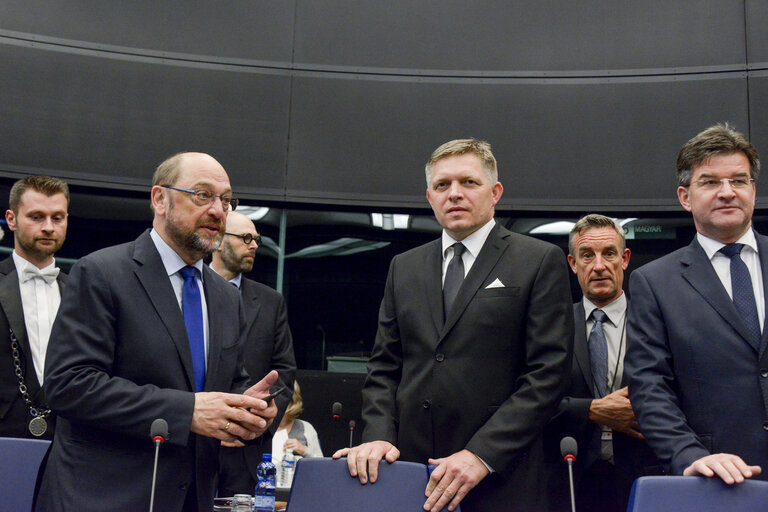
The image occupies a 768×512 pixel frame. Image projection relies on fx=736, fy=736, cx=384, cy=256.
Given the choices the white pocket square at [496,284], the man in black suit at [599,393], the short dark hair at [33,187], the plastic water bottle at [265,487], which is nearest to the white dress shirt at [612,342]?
the man in black suit at [599,393]

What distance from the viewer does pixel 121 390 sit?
5.83ft

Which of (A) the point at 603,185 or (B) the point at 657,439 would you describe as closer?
(B) the point at 657,439

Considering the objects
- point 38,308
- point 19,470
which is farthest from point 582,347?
point 38,308

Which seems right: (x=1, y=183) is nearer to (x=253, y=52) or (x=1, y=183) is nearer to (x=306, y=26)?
(x=253, y=52)

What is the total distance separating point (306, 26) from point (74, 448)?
4.23 metres

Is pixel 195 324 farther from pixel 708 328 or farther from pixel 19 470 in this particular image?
pixel 708 328

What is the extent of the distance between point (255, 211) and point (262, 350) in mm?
2046

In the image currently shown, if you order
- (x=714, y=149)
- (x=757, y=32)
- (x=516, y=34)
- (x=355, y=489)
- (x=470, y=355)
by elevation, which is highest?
(x=516, y=34)

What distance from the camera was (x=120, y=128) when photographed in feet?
16.6

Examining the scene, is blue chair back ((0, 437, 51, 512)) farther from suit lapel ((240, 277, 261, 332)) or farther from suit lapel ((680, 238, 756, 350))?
suit lapel ((680, 238, 756, 350))

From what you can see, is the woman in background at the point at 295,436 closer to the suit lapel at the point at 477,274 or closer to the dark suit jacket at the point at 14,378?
the dark suit jacket at the point at 14,378

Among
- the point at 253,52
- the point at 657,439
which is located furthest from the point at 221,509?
the point at 253,52

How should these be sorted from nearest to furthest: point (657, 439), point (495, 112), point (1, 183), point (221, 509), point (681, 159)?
point (657, 439) → point (681, 159) → point (221, 509) → point (1, 183) → point (495, 112)

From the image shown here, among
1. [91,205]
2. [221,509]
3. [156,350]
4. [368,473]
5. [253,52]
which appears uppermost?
[253,52]
